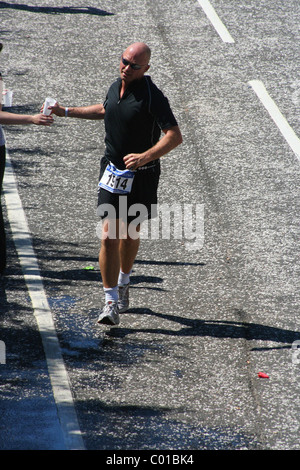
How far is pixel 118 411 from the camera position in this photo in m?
5.04

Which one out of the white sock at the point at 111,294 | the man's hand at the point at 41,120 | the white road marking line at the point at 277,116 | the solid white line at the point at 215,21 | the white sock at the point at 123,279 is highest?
the man's hand at the point at 41,120

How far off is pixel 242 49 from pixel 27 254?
6227 mm

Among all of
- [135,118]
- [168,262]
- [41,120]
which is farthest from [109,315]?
[41,120]

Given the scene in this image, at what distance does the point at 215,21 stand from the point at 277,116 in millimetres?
3465

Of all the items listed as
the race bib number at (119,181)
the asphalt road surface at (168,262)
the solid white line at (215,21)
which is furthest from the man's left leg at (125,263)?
the solid white line at (215,21)

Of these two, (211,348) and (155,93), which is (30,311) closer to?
(211,348)

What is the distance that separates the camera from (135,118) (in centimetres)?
579

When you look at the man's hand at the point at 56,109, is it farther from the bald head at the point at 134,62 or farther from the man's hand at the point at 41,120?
the bald head at the point at 134,62

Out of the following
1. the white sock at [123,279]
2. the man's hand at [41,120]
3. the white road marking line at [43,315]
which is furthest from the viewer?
the white sock at [123,279]

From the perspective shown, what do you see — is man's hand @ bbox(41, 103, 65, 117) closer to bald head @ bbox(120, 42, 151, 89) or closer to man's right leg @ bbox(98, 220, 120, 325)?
bald head @ bbox(120, 42, 151, 89)

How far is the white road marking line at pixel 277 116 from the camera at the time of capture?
9.28m

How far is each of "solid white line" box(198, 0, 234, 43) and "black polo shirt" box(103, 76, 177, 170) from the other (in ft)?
21.5

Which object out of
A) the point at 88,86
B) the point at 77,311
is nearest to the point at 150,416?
the point at 77,311

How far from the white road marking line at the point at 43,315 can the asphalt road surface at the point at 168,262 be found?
1 centimetres
